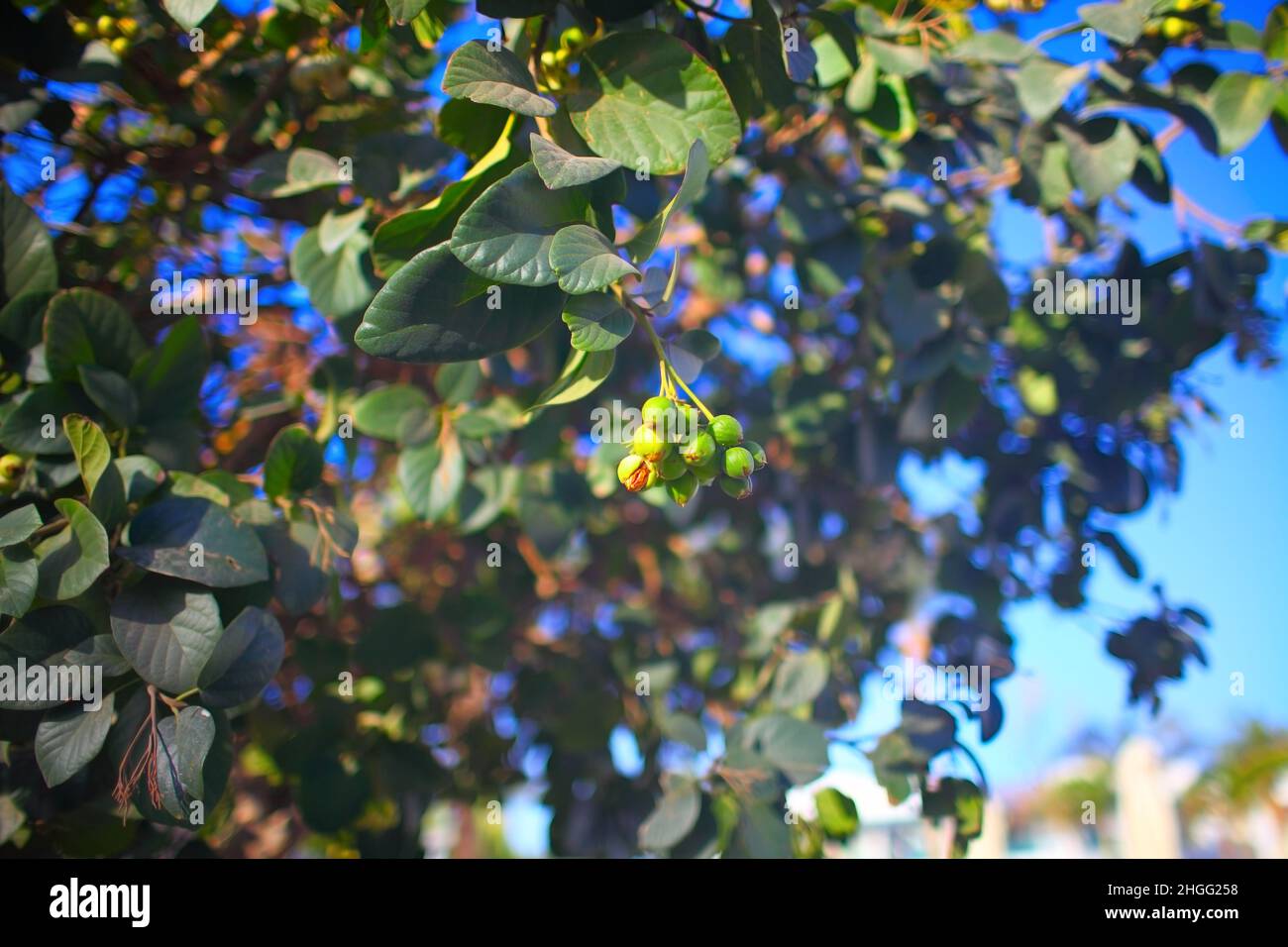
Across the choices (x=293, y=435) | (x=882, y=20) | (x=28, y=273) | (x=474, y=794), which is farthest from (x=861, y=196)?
(x=474, y=794)

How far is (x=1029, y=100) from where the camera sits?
171cm

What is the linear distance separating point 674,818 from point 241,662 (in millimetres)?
897

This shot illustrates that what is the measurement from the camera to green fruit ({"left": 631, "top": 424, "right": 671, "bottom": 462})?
3.31 feet

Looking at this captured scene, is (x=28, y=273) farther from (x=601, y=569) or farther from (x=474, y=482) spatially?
(x=601, y=569)

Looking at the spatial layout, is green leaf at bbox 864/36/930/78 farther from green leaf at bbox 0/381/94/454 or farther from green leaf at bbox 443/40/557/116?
green leaf at bbox 0/381/94/454

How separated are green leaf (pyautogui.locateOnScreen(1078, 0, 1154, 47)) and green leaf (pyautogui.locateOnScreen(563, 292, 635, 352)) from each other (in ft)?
4.00

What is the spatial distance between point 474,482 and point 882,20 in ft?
4.38

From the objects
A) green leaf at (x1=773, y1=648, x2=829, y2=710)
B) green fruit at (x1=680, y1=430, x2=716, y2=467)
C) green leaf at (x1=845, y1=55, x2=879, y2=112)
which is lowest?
green leaf at (x1=773, y1=648, x2=829, y2=710)

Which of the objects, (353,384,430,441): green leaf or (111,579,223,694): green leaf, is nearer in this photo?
(111,579,223,694): green leaf

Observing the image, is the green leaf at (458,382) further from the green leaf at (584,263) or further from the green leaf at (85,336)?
the green leaf at (584,263)

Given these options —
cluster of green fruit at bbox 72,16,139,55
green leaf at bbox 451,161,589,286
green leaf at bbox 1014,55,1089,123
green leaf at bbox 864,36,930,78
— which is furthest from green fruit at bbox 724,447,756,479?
cluster of green fruit at bbox 72,16,139,55

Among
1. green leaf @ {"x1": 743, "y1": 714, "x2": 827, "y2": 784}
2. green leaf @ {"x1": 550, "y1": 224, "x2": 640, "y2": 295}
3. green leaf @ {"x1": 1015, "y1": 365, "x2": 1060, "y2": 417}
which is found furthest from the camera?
green leaf @ {"x1": 1015, "y1": 365, "x2": 1060, "y2": 417}

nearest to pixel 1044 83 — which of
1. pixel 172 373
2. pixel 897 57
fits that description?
pixel 897 57

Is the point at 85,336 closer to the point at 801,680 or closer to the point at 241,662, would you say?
the point at 241,662
